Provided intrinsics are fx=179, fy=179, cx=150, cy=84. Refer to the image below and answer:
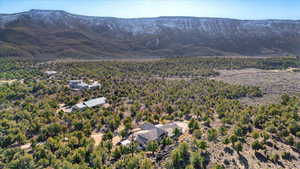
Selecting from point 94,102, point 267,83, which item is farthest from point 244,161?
point 267,83

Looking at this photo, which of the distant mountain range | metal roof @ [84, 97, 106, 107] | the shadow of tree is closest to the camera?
the shadow of tree

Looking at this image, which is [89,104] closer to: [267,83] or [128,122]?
[128,122]

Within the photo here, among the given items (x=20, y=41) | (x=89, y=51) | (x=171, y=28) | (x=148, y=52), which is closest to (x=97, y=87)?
(x=89, y=51)

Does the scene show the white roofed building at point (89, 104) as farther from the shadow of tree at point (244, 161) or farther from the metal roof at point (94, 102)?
the shadow of tree at point (244, 161)

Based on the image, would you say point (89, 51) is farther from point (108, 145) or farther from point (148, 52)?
point (108, 145)

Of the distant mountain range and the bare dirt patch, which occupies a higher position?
the distant mountain range

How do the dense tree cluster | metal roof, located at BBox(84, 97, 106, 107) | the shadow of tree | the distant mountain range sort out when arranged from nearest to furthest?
the shadow of tree
the dense tree cluster
metal roof, located at BBox(84, 97, 106, 107)
the distant mountain range

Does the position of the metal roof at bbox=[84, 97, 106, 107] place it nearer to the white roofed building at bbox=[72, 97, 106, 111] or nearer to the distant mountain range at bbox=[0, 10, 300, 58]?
the white roofed building at bbox=[72, 97, 106, 111]

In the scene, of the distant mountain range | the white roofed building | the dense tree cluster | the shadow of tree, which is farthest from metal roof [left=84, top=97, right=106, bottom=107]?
the distant mountain range

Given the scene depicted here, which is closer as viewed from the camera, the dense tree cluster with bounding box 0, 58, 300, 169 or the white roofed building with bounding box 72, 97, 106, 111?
the dense tree cluster with bounding box 0, 58, 300, 169
